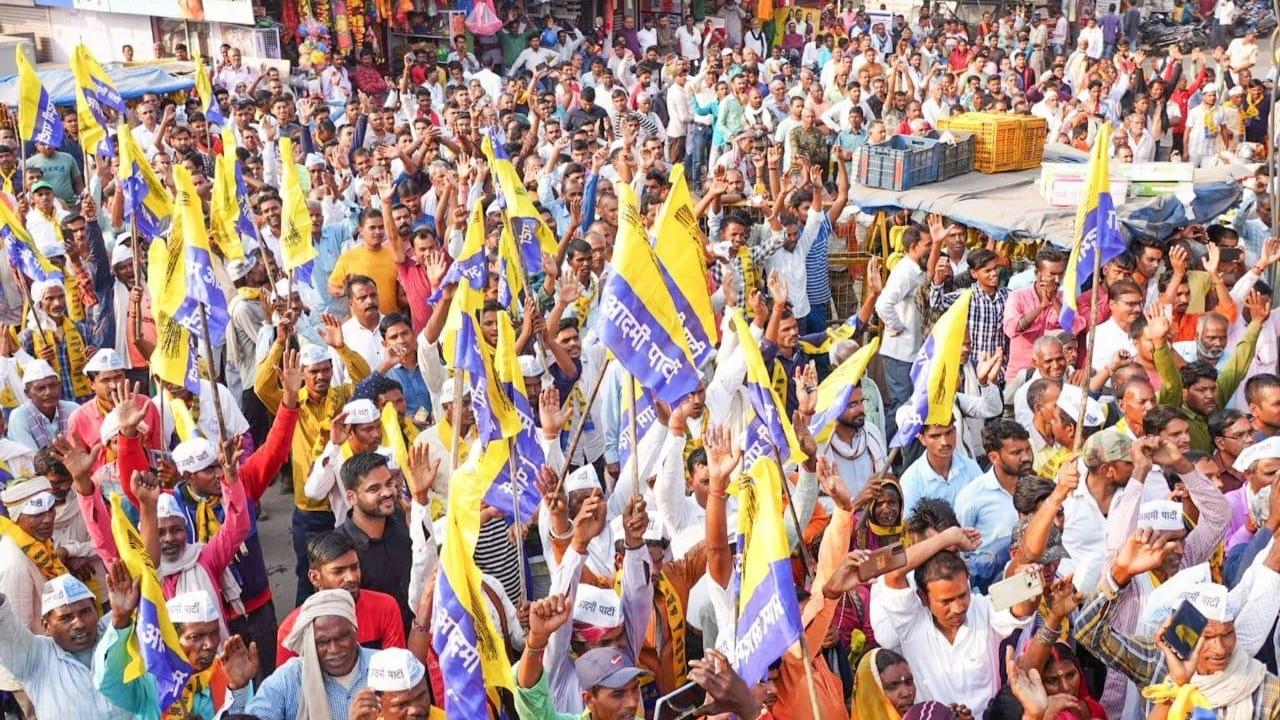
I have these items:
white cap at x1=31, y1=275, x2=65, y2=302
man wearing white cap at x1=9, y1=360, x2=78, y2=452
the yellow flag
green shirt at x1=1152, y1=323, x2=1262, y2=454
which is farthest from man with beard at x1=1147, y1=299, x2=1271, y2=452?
white cap at x1=31, y1=275, x2=65, y2=302

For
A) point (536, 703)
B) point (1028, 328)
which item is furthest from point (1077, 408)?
point (536, 703)

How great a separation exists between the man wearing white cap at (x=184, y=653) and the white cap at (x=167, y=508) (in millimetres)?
417

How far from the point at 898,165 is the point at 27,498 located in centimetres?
620

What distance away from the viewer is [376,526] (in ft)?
16.8

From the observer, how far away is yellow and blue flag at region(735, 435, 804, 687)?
3699mm

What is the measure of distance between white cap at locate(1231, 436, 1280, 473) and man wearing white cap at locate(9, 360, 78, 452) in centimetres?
526

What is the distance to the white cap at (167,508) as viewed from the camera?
482 cm

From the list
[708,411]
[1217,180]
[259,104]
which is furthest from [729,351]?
[259,104]

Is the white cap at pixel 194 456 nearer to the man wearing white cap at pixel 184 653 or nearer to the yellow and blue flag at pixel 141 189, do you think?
the man wearing white cap at pixel 184 653

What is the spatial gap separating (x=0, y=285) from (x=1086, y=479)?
6.80m

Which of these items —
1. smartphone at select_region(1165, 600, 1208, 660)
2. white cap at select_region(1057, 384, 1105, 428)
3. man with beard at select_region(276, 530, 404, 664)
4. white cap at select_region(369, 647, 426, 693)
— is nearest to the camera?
white cap at select_region(369, 647, 426, 693)

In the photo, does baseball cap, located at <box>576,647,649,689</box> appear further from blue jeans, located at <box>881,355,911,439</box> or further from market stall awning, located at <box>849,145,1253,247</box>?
market stall awning, located at <box>849,145,1253,247</box>

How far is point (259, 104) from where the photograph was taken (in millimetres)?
13758

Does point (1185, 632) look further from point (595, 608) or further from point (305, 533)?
point (305, 533)
